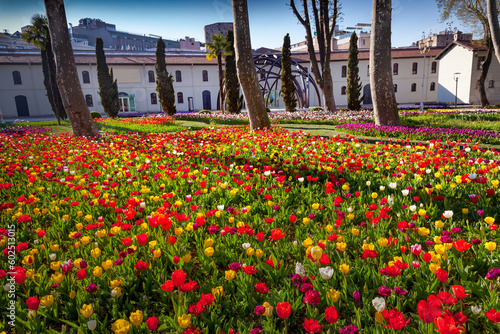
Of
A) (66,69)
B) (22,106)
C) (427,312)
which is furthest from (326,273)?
(22,106)

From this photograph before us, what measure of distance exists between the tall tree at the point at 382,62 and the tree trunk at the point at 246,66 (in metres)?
3.97

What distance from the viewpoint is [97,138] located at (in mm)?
10508

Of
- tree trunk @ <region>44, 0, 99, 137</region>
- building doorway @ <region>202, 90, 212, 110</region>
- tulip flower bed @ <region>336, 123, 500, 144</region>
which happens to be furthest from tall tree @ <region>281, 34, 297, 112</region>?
building doorway @ <region>202, 90, 212, 110</region>

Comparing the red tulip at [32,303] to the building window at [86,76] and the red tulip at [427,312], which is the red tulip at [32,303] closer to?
the red tulip at [427,312]

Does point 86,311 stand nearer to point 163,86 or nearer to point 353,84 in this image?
point 353,84

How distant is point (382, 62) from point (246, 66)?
4539 millimetres

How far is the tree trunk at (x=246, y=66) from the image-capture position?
33.5 feet

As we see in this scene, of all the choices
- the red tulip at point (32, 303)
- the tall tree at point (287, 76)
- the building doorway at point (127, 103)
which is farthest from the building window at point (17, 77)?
the red tulip at point (32, 303)

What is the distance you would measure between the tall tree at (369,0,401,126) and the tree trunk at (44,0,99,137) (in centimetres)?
1012

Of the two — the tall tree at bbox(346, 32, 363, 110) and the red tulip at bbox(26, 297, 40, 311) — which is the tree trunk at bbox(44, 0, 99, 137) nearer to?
the red tulip at bbox(26, 297, 40, 311)

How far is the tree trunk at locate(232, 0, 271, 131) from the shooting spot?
10219mm

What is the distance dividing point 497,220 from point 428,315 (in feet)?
8.14

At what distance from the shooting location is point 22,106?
37.6 meters

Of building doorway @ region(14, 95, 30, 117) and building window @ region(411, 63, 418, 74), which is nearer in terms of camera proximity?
building doorway @ region(14, 95, 30, 117)
